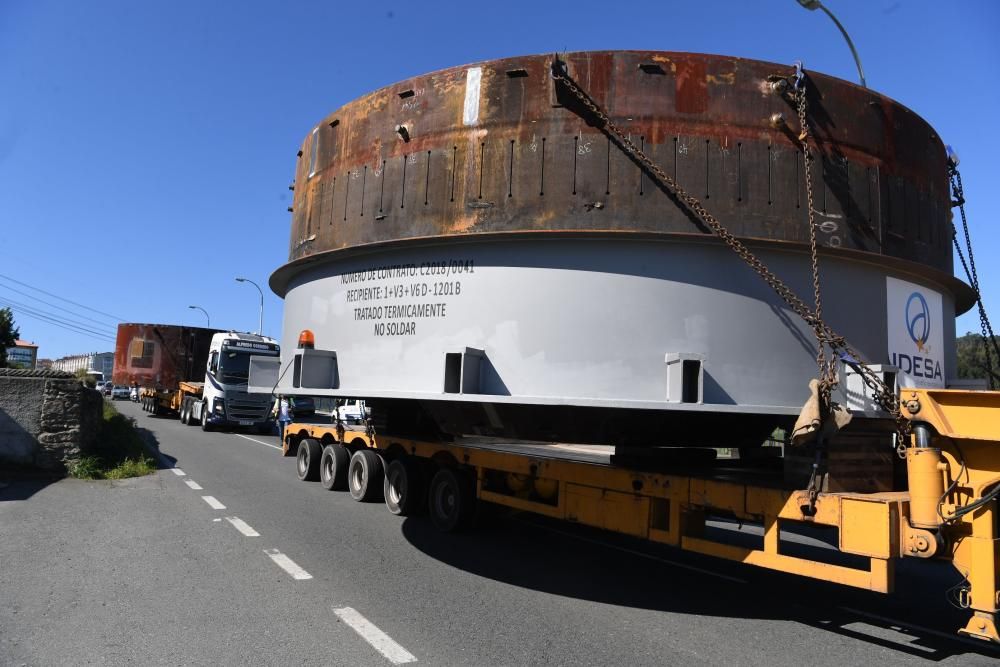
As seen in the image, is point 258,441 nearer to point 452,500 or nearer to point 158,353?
point 158,353

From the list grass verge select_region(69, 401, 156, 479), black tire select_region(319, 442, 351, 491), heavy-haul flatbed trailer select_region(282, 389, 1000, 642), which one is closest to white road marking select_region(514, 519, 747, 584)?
heavy-haul flatbed trailer select_region(282, 389, 1000, 642)

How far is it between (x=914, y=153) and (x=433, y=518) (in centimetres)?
670

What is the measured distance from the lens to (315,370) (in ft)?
21.6

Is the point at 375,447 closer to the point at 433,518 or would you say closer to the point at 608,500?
the point at 433,518

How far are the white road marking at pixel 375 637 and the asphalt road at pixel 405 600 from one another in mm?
20

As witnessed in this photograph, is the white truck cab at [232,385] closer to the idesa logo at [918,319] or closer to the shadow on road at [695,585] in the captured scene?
the shadow on road at [695,585]

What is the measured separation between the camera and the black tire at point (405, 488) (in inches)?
380

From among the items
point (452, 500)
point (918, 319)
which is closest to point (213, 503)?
point (452, 500)

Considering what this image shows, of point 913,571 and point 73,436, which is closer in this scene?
point 913,571

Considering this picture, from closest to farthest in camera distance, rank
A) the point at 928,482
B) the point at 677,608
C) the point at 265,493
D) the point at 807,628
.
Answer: the point at 928,482, the point at 807,628, the point at 677,608, the point at 265,493

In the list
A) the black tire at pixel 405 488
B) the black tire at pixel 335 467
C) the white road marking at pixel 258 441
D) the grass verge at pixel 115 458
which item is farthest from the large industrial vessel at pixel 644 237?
the white road marking at pixel 258 441

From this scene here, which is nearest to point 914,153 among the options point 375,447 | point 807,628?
point 807,628

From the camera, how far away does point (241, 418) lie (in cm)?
2475

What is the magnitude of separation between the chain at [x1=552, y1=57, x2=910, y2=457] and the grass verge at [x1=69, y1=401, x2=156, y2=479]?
1116cm
